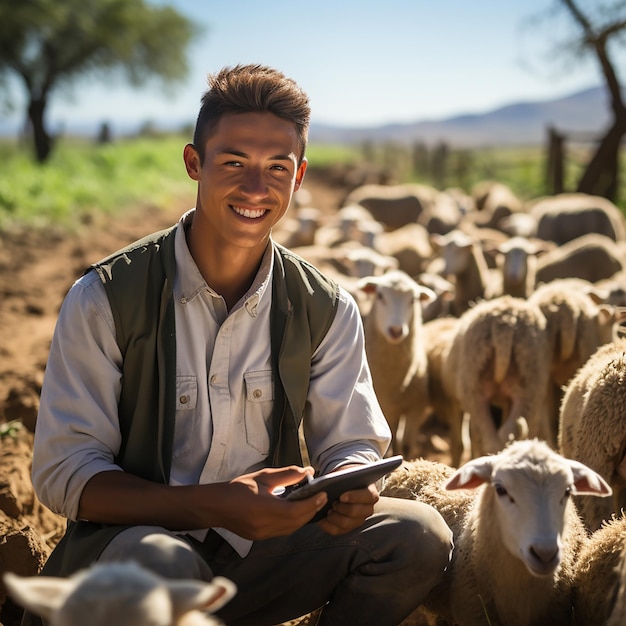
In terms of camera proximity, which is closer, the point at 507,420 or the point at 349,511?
the point at 349,511

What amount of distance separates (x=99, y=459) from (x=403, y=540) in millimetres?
1052

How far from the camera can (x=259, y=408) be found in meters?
2.87

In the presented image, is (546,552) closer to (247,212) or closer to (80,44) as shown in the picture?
(247,212)

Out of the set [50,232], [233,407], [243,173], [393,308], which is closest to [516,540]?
[233,407]

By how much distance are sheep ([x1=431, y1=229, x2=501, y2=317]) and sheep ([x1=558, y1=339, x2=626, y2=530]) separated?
4.17 metres

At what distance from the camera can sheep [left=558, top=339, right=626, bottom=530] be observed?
12.0ft

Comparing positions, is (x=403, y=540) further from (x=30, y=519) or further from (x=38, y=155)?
(x=38, y=155)

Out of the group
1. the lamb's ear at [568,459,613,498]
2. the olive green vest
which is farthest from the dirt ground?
the lamb's ear at [568,459,613,498]

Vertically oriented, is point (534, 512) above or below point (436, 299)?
below

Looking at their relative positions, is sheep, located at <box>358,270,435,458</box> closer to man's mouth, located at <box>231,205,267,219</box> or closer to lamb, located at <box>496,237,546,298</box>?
lamb, located at <box>496,237,546,298</box>

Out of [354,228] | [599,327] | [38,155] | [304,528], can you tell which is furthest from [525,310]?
[38,155]

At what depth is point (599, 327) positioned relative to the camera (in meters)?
5.42

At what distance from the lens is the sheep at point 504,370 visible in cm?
491

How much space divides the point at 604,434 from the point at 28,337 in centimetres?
617
